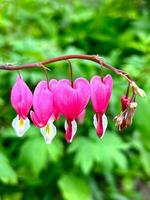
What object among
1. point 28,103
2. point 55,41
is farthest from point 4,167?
point 55,41

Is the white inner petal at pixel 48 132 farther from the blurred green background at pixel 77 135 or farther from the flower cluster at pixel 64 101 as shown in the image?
the blurred green background at pixel 77 135

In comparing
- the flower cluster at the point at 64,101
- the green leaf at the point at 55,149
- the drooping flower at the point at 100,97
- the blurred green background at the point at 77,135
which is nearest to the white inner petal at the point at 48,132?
the flower cluster at the point at 64,101

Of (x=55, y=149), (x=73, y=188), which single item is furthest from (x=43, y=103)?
(x=73, y=188)

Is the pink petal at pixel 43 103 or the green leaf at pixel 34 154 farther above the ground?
the pink petal at pixel 43 103

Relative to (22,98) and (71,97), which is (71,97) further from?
(22,98)

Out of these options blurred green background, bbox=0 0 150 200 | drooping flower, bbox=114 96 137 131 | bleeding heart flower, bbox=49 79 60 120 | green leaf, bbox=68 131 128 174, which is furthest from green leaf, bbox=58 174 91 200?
drooping flower, bbox=114 96 137 131

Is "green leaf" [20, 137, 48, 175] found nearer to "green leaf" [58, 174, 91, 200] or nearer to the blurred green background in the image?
the blurred green background

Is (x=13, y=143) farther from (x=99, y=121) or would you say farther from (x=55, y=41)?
(x=99, y=121)
